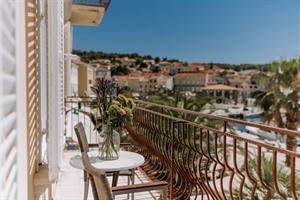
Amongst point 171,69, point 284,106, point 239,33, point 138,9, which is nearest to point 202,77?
point 171,69

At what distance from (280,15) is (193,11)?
25839 mm

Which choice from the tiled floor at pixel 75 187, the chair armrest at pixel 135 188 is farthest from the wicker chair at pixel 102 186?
the tiled floor at pixel 75 187

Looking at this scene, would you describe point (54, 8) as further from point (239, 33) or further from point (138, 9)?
point (239, 33)

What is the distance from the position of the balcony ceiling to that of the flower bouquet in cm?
903

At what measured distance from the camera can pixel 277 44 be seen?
315 ft

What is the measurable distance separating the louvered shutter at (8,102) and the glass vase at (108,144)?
1.73 metres

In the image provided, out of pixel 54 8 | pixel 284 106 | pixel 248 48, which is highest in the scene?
pixel 248 48

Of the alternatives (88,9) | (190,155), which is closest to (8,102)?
(190,155)

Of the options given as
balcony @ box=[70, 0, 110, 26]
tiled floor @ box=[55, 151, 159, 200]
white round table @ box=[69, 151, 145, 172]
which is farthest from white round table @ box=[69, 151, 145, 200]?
balcony @ box=[70, 0, 110, 26]

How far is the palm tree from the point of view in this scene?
40.8 feet

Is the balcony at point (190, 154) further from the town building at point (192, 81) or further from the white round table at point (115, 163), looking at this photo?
the town building at point (192, 81)

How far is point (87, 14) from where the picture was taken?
1134 centimetres

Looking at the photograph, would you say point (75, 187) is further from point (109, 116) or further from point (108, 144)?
point (109, 116)

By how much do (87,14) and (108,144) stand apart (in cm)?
968
